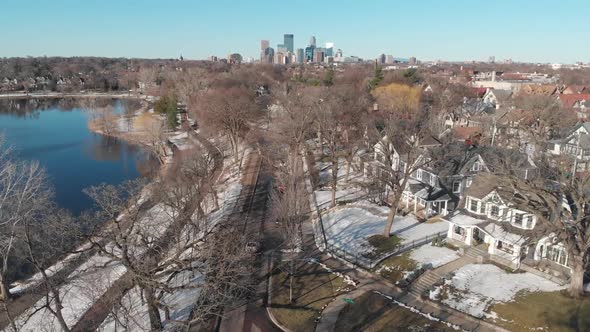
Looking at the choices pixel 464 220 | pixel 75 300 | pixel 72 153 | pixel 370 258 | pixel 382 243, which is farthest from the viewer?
pixel 72 153

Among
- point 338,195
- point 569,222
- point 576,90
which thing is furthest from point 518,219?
point 576,90

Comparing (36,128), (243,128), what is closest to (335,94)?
(243,128)

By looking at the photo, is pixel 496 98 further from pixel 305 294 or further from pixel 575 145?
pixel 305 294

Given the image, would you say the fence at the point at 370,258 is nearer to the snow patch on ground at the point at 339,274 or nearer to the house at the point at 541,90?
the snow patch on ground at the point at 339,274

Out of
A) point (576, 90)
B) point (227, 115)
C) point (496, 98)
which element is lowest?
point (227, 115)

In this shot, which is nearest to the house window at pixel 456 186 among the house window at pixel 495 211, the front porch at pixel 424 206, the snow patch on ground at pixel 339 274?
the front porch at pixel 424 206

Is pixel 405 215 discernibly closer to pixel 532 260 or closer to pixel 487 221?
pixel 487 221
